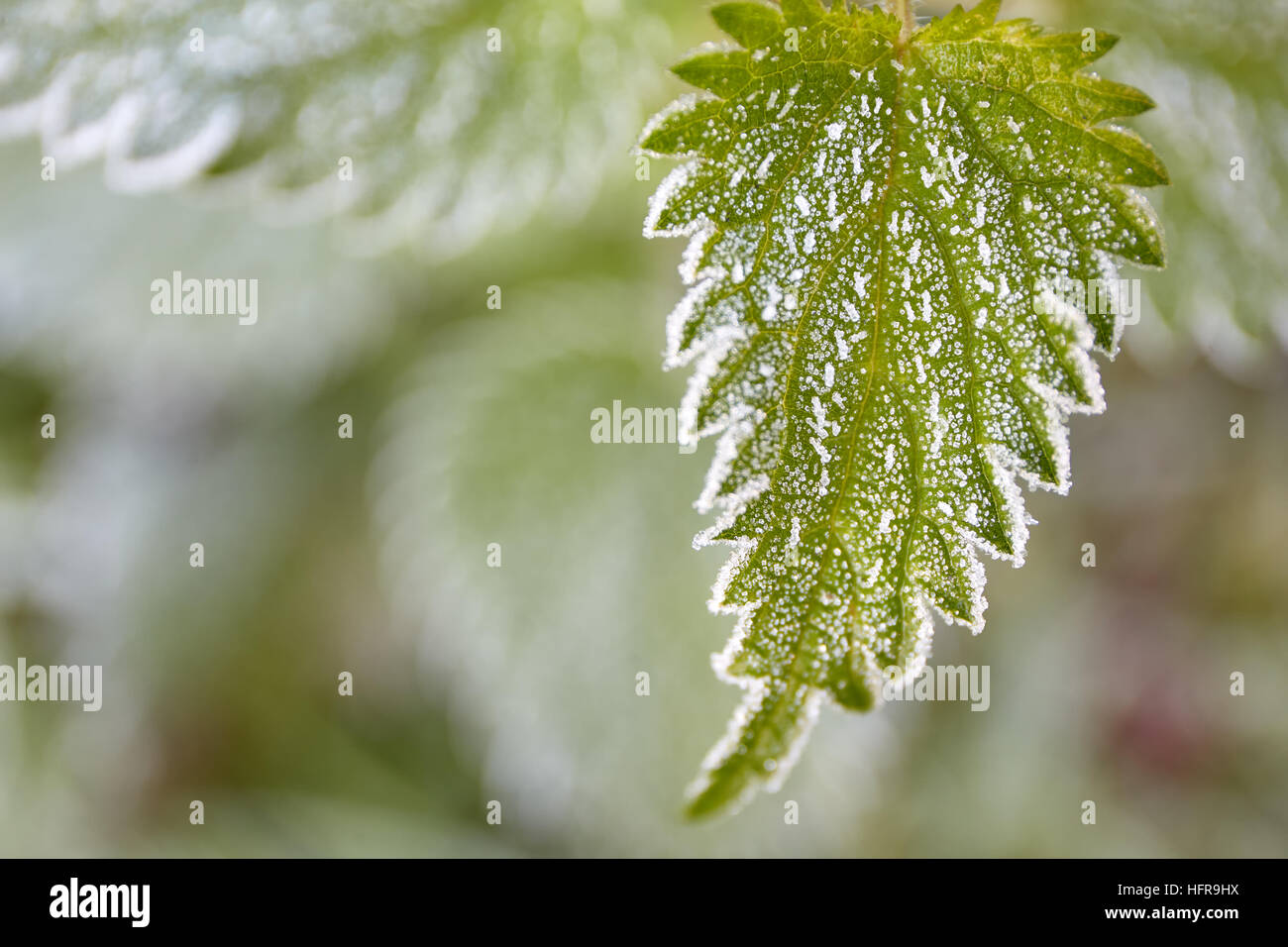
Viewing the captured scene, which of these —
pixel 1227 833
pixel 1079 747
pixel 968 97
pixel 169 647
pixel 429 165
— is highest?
pixel 429 165

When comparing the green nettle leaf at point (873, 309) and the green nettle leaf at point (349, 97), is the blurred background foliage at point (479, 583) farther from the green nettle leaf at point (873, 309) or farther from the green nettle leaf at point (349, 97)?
the green nettle leaf at point (873, 309)

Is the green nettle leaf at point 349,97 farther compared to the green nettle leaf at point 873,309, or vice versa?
the green nettle leaf at point 349,97

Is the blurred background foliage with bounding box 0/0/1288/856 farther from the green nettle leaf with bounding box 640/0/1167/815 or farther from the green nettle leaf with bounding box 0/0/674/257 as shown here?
the green nettle leaf with bounding box 640/0/1167/815

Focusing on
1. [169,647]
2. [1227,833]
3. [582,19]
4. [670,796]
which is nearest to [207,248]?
[169,647]

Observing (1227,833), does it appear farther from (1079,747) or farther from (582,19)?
(582,19)

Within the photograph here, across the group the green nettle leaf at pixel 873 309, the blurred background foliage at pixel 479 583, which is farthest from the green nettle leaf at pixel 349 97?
the green nettle leaf at pixel 873 309

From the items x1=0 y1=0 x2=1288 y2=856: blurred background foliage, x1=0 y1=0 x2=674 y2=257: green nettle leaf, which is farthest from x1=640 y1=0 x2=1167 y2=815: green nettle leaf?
x1=0 y1=0 x2=1288 y2=856: blurred background foliage
